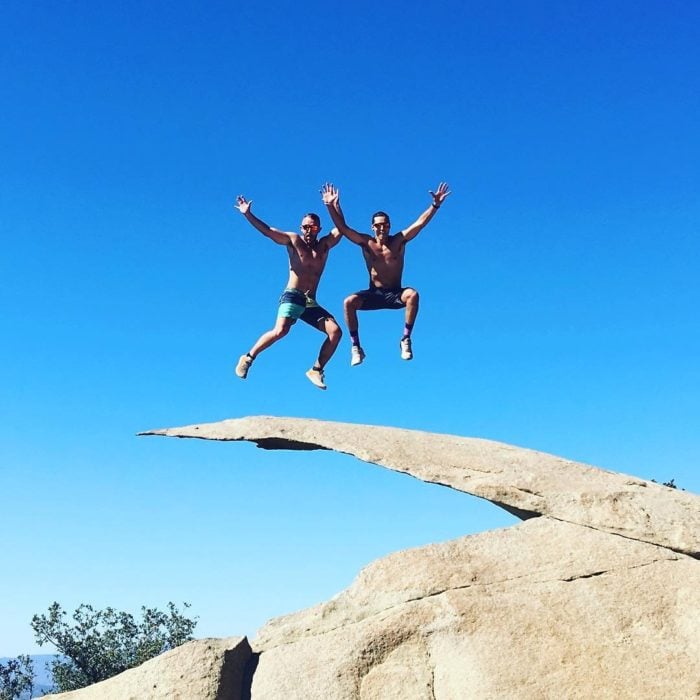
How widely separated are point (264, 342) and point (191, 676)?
190 inches

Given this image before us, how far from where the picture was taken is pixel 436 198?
11.7 metres

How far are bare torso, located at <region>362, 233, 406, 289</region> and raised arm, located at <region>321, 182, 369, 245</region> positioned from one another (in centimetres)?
15

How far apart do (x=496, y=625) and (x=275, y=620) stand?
2.63 metres

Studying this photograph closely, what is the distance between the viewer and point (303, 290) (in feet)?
38.3

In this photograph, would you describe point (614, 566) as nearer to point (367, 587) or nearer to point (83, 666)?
point (367, 587)

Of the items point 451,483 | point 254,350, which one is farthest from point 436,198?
point 451,483

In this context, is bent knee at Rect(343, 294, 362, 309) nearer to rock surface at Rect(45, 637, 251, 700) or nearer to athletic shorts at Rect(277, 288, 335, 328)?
athletic shorts at Rect(277, 288, 335, 328)

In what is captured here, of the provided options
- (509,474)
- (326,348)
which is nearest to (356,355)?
(326,348)

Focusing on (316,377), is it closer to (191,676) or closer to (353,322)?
(353,322)

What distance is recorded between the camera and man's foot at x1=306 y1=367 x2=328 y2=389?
11.7 metres

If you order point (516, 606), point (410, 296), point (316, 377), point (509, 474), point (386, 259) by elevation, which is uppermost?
point (386, 259)

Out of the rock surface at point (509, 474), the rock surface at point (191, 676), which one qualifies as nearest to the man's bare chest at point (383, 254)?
the rock surface at point (509, 474)

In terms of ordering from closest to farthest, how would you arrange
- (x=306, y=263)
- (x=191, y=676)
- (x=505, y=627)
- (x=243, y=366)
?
1. (x=505, y=627)
2. (x=191, y=676)
3. (x=306, y=263)
4. (x=243, y=366)

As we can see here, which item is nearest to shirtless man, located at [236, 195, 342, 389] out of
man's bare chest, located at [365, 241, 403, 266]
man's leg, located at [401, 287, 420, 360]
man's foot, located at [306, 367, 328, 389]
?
man's foot, located at [306, 367, 328, 389]
